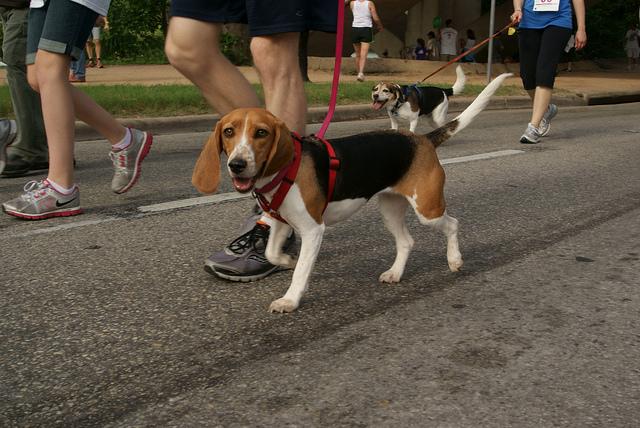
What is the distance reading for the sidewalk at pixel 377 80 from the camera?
9695mm

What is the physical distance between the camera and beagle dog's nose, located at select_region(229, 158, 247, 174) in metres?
2.81

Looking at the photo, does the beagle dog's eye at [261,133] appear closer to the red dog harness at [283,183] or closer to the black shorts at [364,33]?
the red dog harness at [283,183]

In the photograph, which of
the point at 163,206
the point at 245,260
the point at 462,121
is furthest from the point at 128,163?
the point at 462,121

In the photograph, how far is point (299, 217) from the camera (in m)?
3.04

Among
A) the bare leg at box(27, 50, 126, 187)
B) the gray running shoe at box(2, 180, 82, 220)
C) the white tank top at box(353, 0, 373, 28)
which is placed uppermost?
the bare leg at box(27, 50, 126, 187)

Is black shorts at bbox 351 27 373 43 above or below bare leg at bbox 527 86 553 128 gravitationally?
below

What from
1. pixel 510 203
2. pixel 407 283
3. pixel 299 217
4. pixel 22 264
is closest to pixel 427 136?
pixel 407 283

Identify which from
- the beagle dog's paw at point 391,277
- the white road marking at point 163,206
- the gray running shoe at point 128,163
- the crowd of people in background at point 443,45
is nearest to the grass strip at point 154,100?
the gray running shoe at point 128,163

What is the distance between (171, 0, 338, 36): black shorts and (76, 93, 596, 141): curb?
524 centimetres

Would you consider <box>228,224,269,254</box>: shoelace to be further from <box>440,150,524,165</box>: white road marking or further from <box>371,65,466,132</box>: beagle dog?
<box>371,65,466,132</box>: beagle dog

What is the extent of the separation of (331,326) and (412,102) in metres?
6.74

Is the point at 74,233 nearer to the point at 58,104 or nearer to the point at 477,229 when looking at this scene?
the point at 58,104

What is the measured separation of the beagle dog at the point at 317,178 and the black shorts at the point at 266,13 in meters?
0.60

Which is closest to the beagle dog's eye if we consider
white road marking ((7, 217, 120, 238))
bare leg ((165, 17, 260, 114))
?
bare leg ((165, 17, 260, 114))
